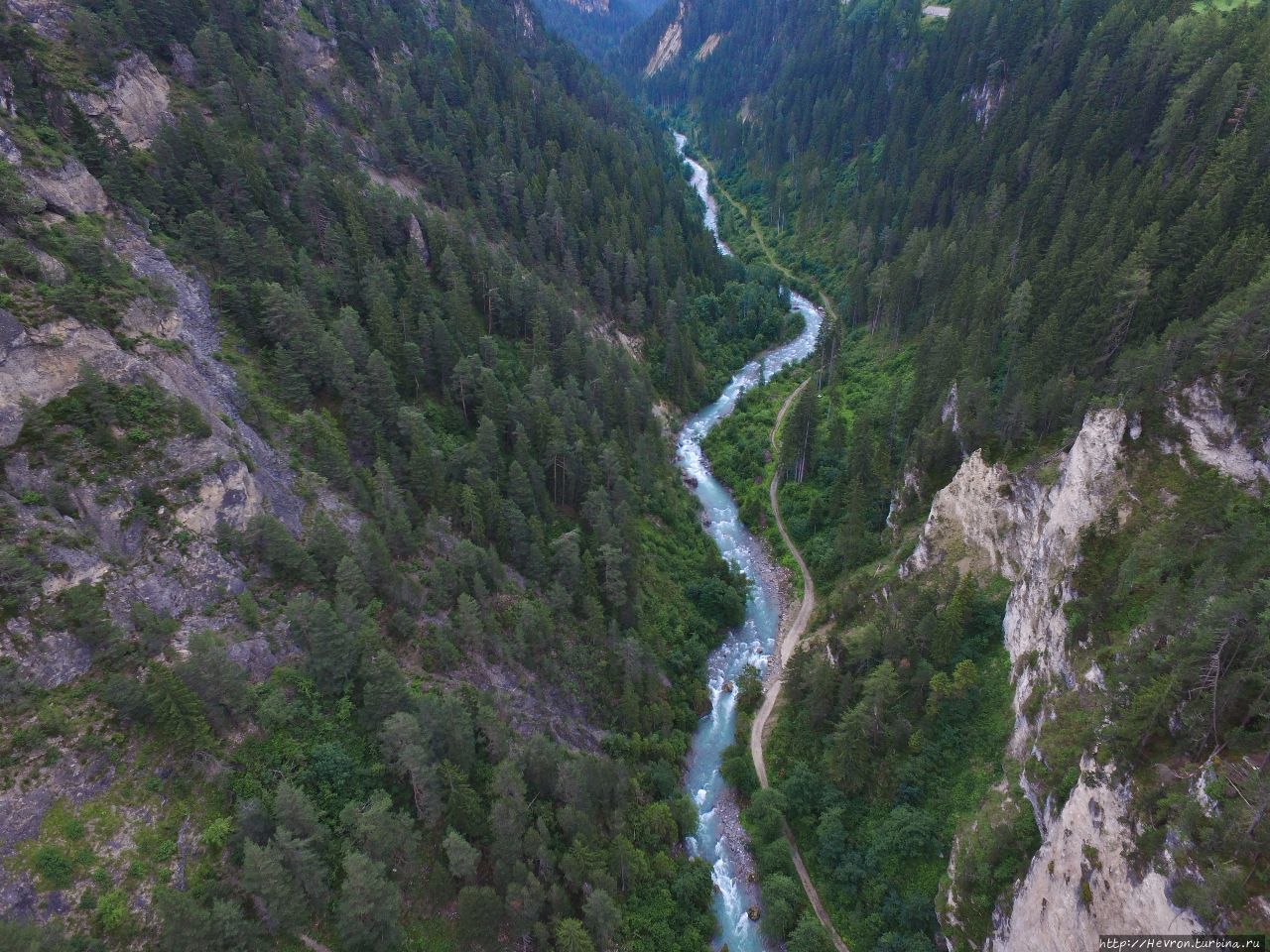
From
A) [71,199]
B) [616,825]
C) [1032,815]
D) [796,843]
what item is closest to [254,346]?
[71,199]

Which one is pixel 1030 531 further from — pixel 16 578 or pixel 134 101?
pixel 134 101

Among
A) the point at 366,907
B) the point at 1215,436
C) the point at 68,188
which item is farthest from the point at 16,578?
the point at 1215,436

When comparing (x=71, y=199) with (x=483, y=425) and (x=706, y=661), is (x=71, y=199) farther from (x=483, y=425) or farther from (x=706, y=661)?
(x=706, y=661)

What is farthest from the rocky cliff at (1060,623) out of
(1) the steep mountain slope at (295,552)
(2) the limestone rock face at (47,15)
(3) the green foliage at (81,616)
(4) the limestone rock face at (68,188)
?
(2) the limestone rock face at (47,15)

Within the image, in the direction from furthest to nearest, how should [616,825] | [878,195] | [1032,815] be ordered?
1. [878,195]
2. [616,825]
3. [1032,815]

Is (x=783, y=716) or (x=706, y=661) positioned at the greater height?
(x=783, y=716)

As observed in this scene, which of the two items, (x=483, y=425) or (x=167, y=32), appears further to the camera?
(x=167, y=32)

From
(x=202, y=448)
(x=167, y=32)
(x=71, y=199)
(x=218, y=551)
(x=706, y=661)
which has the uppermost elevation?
(x=167, y=32)

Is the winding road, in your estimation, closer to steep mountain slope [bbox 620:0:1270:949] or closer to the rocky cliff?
steep mountain slope [bbox 620:0:1270:949]

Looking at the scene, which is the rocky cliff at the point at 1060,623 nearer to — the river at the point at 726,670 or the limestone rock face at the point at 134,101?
the river at the point at 726,670

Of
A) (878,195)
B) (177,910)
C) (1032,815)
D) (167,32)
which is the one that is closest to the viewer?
(177,910)
